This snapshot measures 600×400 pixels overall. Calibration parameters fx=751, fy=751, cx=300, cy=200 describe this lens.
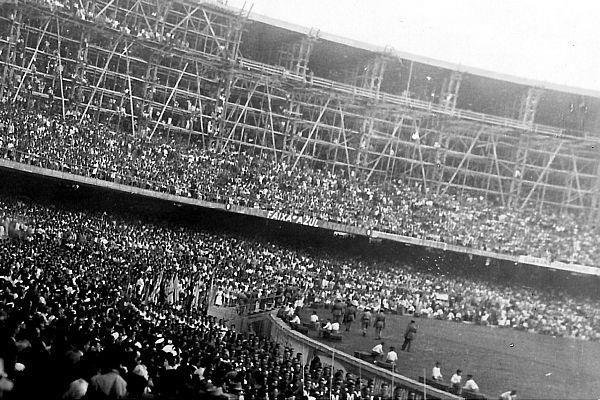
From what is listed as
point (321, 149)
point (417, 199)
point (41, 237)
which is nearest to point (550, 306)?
point (417, 199)

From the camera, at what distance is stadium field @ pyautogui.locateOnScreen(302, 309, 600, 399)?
19781 mm

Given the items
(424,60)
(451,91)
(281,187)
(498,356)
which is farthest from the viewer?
(451,91)

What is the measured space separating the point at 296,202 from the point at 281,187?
57.1 inches

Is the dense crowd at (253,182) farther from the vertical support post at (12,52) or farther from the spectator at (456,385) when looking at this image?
the spectator at (456,385)

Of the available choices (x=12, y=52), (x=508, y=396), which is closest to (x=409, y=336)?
(x=508, y=396)

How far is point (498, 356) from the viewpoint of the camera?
25.1 m

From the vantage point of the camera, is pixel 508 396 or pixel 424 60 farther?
pixel 424 60

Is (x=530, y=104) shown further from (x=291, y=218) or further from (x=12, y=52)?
(x=12, y=52)

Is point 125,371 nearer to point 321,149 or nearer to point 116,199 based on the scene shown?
point 116,199

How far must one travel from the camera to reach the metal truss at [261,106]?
3925cm

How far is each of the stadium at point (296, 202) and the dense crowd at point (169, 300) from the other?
0.48ft

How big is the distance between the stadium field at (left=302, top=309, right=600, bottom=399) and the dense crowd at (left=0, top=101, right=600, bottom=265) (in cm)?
858

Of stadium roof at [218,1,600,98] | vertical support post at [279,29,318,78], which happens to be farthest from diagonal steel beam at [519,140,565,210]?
vertical support post at [279,29,318,78]

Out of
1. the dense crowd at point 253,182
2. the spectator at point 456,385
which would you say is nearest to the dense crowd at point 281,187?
the dense crowd at point 253,182
